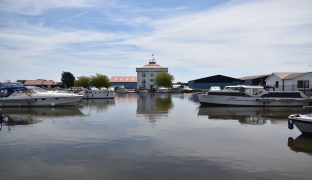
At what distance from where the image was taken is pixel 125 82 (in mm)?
131500

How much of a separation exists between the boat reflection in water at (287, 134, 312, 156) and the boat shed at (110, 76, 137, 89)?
11545cm

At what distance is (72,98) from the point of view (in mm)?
39094

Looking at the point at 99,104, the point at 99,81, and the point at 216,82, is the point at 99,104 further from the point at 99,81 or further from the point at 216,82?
the point at 99,81

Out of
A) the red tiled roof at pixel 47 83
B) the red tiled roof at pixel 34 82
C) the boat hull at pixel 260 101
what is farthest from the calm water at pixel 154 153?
the red tiled roof at pixel 34 82

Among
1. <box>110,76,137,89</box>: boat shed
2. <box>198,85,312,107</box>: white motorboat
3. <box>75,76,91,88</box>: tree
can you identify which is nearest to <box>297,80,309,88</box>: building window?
<box>198,85,312,107</box>: white motorboat

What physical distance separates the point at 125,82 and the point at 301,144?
118 m

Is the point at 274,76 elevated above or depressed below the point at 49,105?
above

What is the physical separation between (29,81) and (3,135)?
124 meters

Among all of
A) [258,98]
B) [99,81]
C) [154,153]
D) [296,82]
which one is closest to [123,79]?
[99,81]

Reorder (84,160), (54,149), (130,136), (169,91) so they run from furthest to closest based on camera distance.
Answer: (169,91) → (130,136) → (54,149) → (84,160)

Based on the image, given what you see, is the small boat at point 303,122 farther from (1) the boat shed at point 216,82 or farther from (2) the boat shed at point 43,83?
(2) the boat shed at point 43,83

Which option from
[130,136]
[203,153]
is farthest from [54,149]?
[203,153]

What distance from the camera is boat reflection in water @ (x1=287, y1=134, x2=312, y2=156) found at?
1413cm

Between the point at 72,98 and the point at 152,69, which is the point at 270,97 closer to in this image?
the point at 72,98
